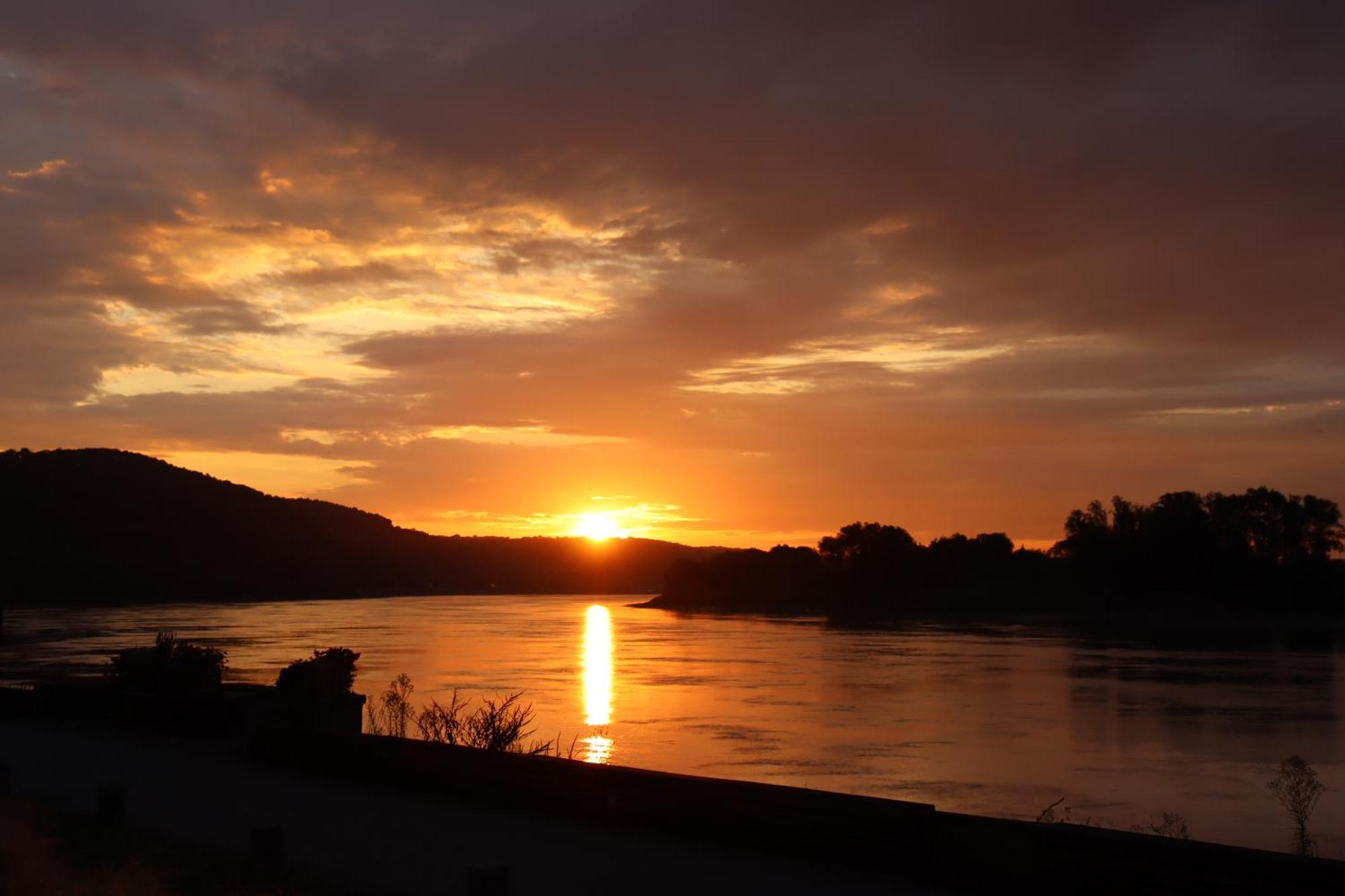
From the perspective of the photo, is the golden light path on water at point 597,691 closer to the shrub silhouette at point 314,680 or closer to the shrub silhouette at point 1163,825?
the shrub silhouette at point 314,680

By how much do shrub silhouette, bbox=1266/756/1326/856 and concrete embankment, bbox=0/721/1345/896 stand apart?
28.9 ft

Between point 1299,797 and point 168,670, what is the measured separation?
2317 centimetres

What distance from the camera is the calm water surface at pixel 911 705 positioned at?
32.7 meters

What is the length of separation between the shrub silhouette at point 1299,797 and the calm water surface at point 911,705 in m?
0.43

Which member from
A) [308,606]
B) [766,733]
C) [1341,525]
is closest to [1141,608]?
[1341,525]

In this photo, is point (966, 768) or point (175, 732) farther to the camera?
point (966, 768)

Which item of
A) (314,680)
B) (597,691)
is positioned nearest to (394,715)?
(314,680)

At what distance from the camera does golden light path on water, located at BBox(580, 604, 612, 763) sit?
3856 cm

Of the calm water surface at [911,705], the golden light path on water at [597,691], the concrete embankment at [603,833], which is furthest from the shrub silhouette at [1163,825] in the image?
the concrete embankment at [603,833]

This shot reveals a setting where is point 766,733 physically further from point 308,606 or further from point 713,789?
point 308,606

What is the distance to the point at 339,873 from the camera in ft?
35.4

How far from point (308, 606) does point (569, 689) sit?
452 ft

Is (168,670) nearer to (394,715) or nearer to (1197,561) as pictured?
(394,715)

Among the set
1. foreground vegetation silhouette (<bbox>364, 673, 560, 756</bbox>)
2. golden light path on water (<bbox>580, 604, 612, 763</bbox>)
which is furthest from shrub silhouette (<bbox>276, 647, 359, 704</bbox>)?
golden light path on water (<bbox>580, 604, 612, 763</bbox>)
